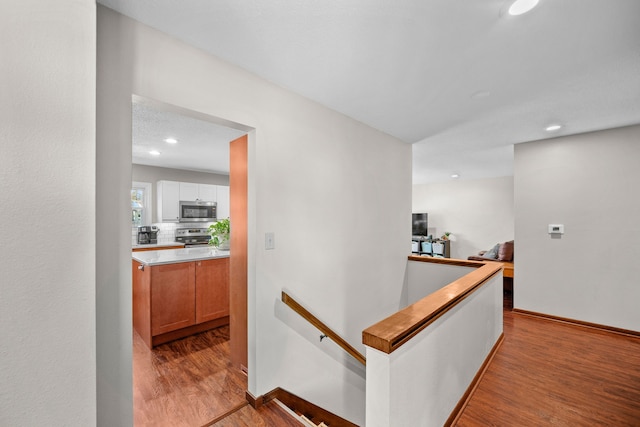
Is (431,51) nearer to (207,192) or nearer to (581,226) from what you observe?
(581,226)

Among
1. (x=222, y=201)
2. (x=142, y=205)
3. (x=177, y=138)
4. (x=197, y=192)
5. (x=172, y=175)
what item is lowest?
(x=142, y=205)

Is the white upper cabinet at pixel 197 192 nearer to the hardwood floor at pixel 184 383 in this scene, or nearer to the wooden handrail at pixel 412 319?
the hardwood floor at pixel 184 383

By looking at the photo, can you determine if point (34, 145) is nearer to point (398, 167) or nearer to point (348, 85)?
point (348, 85)

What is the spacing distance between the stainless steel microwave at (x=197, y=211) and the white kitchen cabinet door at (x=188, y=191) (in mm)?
81

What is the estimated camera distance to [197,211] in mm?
5457

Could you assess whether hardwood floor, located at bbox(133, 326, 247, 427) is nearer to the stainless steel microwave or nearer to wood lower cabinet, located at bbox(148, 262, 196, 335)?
wood lower cabinet, located at bbox(148, 262, 196, 335)

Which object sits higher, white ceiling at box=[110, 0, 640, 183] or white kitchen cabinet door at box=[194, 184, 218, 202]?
white ceiling at box=[110, 0, 640, 183]

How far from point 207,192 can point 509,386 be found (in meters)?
5.50

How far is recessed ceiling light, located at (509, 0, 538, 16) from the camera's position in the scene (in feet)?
4.23

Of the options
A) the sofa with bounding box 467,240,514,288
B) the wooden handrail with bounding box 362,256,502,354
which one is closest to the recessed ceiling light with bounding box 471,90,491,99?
the wooden handrail with bounding box 362,256,502,354

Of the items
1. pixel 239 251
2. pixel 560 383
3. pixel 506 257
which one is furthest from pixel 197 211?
pixel 506 257

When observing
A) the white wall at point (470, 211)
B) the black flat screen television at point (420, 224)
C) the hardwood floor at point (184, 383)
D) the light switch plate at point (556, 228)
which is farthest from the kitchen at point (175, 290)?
the white wall at point (470, 211)

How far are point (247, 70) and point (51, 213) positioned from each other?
57.5 inches

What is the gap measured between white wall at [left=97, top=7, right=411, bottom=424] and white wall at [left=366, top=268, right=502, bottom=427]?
1.10 metres
